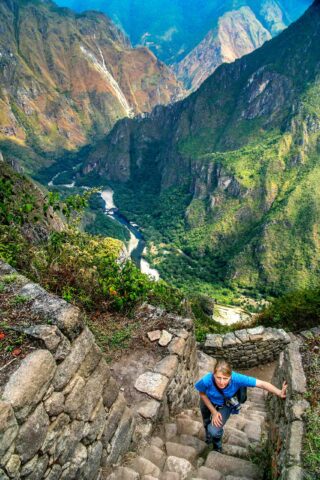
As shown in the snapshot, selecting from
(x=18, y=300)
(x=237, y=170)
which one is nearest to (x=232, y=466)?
(x=18, y=300)

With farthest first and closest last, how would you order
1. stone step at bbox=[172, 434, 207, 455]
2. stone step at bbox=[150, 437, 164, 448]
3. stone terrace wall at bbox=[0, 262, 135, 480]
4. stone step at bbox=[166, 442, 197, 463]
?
stone step at bbox=[172, 434, 207, 455], stone step at bbox=[150, 437, 164, 448], stone step at bbox=[166, 442, 197, 463], stone terrace wall at bbox=[0, 262, 135, 480]

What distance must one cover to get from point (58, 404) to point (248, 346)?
9096 millimetres

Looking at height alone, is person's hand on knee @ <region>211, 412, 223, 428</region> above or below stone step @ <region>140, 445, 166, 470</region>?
above

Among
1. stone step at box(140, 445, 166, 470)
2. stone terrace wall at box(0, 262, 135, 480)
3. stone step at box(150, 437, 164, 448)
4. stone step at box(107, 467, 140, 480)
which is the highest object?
stone terrace wall at box(0, 262, 135, 480)

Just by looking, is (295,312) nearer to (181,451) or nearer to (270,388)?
(270,388)

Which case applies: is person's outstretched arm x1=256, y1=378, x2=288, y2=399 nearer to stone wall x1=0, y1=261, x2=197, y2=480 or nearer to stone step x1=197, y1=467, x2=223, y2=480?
stone step x1=197, y1=467, x2=223, y2=480

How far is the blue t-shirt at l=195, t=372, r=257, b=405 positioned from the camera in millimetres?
5069

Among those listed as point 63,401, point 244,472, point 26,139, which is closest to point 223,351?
point 244,472

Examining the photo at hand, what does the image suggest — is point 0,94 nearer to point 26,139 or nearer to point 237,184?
point 26,139

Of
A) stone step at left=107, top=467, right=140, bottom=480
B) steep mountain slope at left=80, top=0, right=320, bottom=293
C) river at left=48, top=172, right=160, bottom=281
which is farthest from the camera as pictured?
river at left=48, top=172, right=160, bottom=281

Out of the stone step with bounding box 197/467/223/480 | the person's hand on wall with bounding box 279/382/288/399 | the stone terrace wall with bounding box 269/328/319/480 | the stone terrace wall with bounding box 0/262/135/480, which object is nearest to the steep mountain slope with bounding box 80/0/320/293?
the stone terrace wall with bounding box 269/328/319/480

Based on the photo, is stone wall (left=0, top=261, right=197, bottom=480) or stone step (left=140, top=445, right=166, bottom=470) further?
stone step (left=140, top=445, right=166, bottom=470)

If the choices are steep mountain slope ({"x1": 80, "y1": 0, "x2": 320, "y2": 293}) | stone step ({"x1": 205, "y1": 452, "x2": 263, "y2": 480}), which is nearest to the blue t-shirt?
stone step ({"x1": 205, "y1": 452, "x2": 263, "y2": 480})

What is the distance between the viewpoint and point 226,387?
508 centimetres
